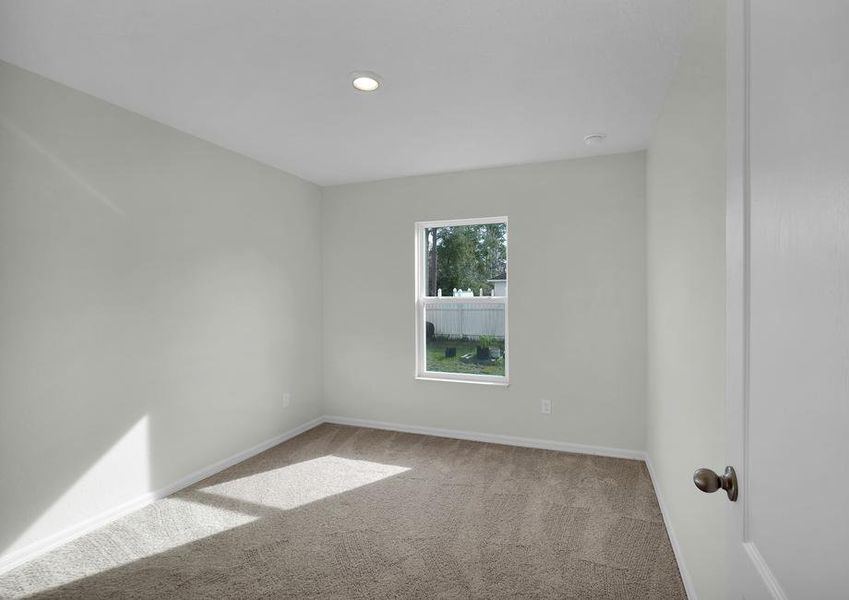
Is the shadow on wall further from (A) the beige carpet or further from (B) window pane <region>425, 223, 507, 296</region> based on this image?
(B) window pane <region>425, 223, 507, 296</region>

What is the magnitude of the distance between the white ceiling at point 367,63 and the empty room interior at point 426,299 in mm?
18

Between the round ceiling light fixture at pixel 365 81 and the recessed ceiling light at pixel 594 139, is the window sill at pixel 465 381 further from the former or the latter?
the round ceiling light fixture at pixel 365 81

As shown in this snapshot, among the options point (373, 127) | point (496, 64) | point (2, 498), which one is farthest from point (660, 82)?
point (2, 498)

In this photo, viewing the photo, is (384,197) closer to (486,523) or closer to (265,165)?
(265,165)

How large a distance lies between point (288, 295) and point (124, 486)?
6.38 ft

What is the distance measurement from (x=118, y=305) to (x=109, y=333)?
0.57 ft

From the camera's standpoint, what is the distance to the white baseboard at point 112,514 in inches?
86.4

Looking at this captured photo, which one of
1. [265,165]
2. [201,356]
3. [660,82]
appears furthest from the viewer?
[265,165]

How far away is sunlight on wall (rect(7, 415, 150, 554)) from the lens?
2.31 meters

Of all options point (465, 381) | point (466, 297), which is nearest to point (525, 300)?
point (466, 297)

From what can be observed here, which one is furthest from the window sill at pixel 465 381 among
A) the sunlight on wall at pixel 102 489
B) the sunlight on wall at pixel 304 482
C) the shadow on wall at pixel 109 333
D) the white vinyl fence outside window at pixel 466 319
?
the sunlight on wall at pixel 102 489

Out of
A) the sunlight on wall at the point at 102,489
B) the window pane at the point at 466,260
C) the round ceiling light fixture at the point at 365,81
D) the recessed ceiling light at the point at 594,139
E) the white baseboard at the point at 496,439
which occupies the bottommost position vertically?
the white baseboard at the point at 496,439

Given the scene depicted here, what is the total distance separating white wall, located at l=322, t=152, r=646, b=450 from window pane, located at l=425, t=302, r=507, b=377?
188 mm

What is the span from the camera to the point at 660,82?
7.83ft
